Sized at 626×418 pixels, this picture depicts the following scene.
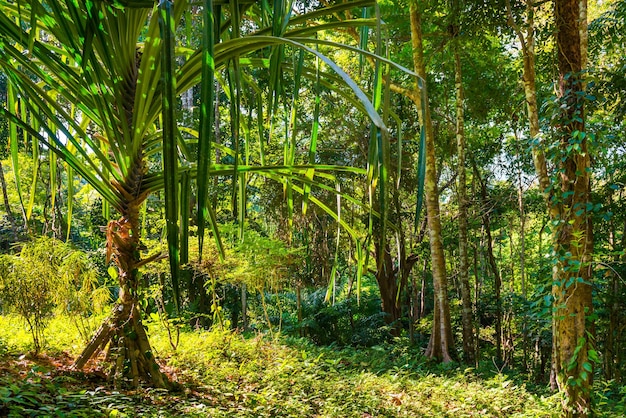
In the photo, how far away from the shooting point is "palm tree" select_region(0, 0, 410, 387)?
578 millimetres

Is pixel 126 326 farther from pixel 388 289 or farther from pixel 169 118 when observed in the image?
pixel 388 289

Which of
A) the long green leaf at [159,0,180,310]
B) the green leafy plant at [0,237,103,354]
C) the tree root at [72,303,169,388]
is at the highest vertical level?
the long green leaf at [159,0,180,310]

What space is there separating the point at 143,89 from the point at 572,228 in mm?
2688

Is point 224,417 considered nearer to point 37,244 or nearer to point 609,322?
point 37,244

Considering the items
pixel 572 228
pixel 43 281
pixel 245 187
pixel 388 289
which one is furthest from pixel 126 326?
pixel 388 289

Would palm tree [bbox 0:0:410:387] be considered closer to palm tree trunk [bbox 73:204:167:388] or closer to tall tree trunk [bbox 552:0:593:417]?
palm tree trunk [bbox 73:204:167:388]

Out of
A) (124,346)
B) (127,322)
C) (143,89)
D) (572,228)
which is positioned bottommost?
(124,346)

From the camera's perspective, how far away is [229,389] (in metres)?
2.59

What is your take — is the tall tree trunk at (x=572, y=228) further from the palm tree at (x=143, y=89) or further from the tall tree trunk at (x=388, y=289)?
the tall tree trunk at (x=388, y=289)

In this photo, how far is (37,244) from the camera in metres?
2.57

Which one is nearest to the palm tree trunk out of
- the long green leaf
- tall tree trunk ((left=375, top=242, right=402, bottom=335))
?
the long green leaf

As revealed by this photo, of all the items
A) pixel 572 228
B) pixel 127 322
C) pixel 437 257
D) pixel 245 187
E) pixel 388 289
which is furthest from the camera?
pixel 388 289

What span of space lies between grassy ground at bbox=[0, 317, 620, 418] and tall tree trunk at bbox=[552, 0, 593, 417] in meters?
0.34

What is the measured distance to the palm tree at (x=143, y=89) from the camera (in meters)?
0.58
